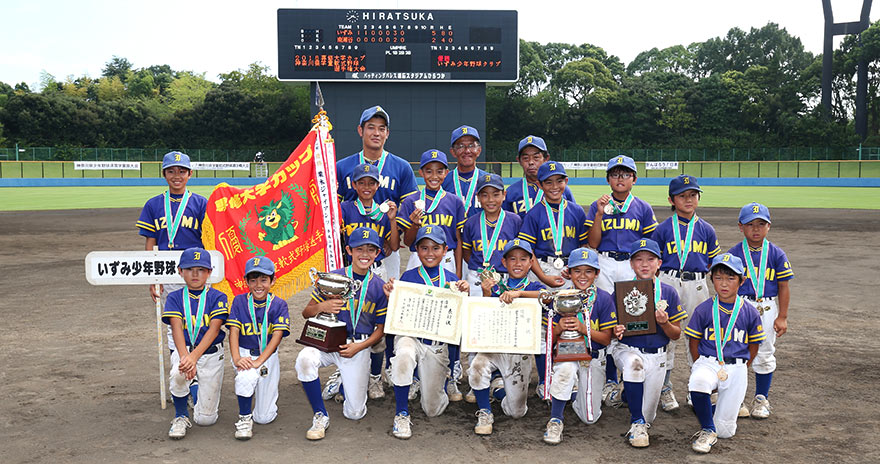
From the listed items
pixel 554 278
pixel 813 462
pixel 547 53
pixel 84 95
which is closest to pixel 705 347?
pixel 813 462

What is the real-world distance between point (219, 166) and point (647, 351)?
4315cm

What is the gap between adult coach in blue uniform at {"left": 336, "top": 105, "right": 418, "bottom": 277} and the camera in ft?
23.3

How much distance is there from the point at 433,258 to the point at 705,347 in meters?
2.43

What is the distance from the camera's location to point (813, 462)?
482cm

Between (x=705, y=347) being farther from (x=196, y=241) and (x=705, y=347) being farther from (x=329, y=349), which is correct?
(x=196, y=241)

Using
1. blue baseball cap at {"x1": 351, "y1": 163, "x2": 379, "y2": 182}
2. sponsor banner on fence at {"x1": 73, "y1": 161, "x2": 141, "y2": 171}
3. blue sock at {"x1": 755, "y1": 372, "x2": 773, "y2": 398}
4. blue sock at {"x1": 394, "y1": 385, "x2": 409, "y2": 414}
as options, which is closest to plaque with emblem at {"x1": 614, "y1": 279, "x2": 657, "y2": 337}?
blue sock at {"x1": 755, "y1": 372, "x2": 773, "y2": 398}

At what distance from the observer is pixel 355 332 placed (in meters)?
5.98

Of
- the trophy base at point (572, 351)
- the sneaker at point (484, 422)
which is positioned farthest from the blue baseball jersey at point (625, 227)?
the sneaker at point (484, 422)

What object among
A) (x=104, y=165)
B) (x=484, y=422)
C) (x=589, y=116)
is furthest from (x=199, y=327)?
(x=589, y=116)

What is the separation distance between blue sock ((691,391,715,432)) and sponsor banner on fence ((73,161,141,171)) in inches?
1800

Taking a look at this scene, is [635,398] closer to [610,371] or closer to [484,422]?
[610,371]

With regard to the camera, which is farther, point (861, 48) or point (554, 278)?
point (861, 48)

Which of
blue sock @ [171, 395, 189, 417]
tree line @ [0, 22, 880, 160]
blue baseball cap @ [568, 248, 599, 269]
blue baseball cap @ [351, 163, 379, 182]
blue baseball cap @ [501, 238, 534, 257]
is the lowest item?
blue sock @ [171, 395, 189, 417]

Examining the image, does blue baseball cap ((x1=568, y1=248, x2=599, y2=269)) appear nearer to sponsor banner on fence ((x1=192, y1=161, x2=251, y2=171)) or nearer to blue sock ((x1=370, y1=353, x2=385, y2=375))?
blue sock ((x1=370, y1=353, x2=385, y2=375))
